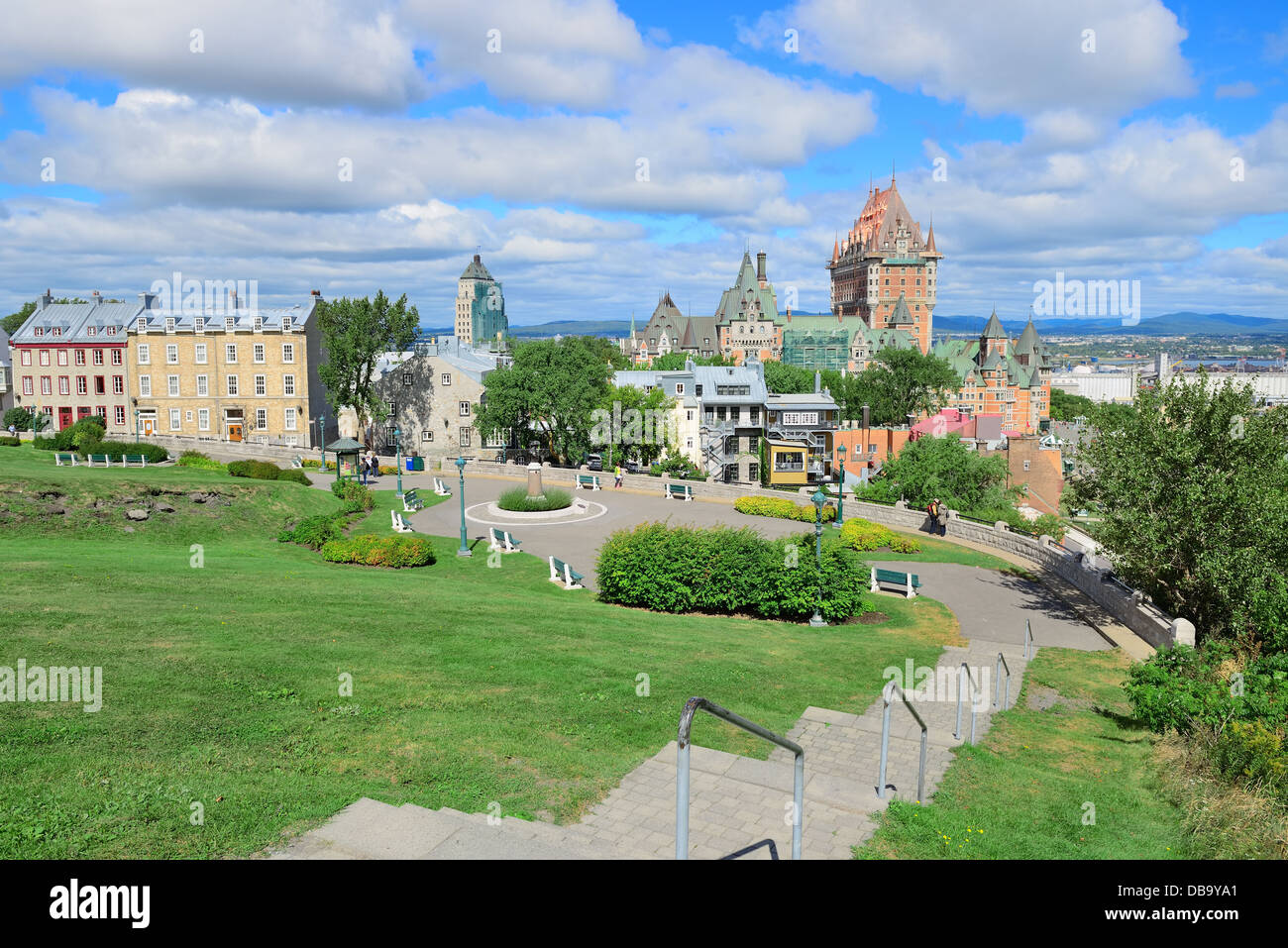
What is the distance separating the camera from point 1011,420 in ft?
531

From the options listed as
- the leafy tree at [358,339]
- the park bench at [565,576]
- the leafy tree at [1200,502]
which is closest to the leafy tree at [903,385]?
the leafy tree at [358,339]

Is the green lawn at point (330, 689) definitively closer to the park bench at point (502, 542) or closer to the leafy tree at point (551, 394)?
A: the park bench at point (502, 542)

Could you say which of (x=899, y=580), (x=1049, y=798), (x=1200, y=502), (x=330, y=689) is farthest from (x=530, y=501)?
(x=1049, y=798)

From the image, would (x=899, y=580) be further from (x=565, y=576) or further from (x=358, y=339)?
(x=358, y=339)

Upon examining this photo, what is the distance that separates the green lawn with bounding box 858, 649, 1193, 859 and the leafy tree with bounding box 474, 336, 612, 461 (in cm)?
4069

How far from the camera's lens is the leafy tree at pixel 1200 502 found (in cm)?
1897

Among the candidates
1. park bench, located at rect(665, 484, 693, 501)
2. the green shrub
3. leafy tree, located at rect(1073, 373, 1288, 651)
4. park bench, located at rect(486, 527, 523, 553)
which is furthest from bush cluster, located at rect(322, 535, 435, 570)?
leafy tree, located at rect(1073, 373, 1288, 651)

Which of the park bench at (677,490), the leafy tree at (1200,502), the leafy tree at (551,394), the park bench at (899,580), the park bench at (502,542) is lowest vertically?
the park bench at (899,580)

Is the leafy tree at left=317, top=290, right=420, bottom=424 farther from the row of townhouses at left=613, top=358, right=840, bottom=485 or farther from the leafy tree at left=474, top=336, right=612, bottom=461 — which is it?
the row of townhouses at left=613, top=358, right=840, bottom=485

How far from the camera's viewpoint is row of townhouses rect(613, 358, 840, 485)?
6169cm

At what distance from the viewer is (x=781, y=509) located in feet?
120

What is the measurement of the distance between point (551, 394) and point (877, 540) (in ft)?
90.0

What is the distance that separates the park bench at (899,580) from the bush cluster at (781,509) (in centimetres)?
1034
